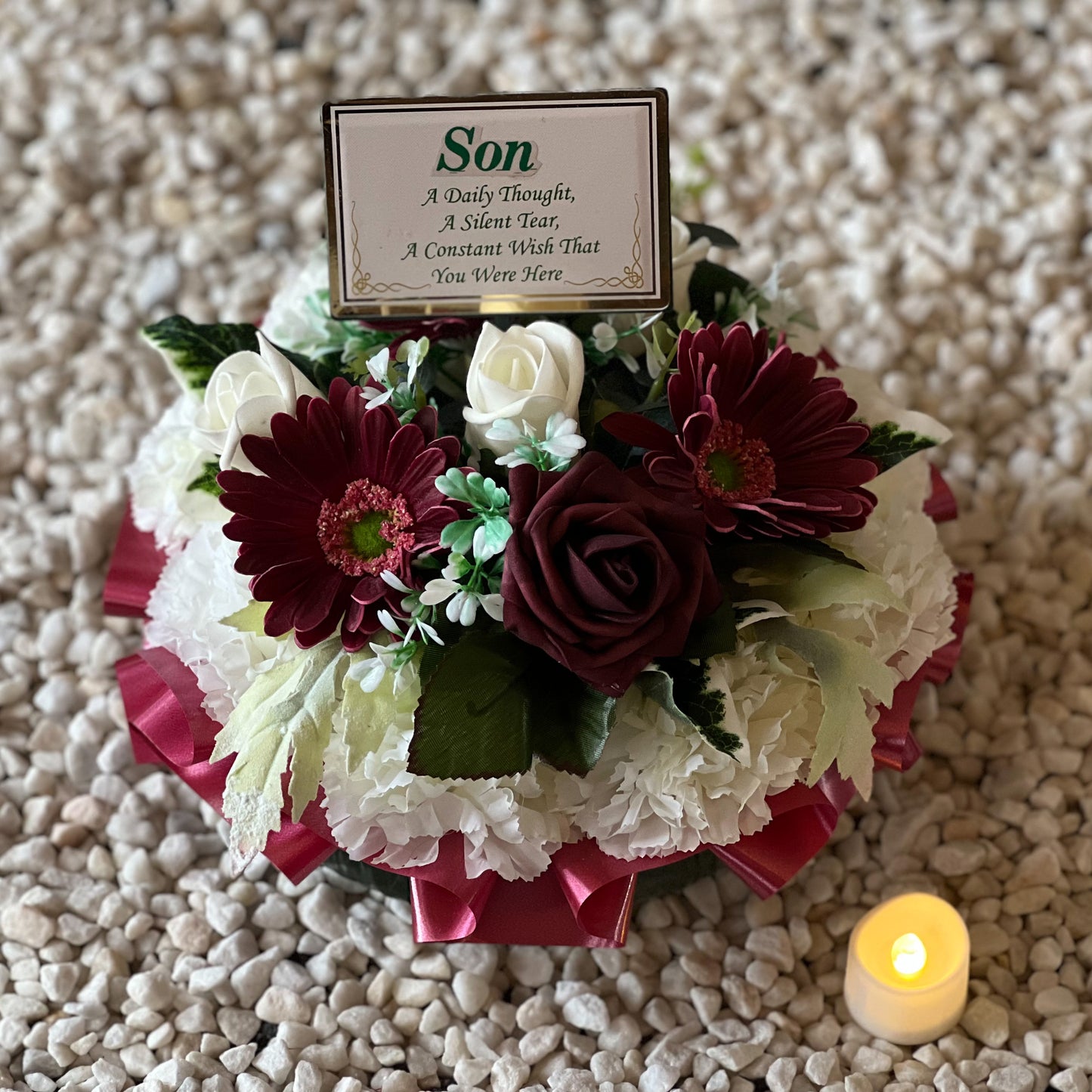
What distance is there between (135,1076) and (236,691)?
0.34 metres

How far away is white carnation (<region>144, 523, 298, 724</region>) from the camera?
894 mm

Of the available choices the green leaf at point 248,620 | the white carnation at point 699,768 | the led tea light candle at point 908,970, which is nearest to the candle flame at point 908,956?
the led tea light candle at point 908,970

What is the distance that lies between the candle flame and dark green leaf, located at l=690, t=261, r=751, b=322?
54 centimetres

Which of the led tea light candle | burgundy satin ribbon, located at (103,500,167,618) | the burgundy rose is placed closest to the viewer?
the burgundy rose

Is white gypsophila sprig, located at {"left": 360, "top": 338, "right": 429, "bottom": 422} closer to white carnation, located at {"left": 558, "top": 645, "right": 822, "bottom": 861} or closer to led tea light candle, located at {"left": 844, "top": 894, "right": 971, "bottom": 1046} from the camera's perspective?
white carnation, located at {"left": 558, "top": 645, "right": 822, "bottom": 861}

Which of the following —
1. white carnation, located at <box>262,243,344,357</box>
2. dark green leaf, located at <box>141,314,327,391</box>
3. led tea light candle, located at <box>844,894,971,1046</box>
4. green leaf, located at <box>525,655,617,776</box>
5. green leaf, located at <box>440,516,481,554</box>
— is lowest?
led tea light candle, located at <box>844,894,971,1046</box>

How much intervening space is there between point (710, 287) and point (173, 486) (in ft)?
1.62

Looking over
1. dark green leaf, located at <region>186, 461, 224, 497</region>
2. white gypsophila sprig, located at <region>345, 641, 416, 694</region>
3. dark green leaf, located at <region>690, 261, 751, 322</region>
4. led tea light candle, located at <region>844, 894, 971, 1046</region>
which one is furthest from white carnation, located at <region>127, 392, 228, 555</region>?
led tea light candle, located at <region>844, 894, 971, 1046</region>

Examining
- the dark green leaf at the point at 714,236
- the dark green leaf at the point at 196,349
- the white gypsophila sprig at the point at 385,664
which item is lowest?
the white gypsophila sprig at the point at 385,664

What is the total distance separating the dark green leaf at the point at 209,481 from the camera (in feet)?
3.12

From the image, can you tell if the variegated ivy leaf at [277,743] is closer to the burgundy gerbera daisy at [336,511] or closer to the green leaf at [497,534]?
the burgundy gerbera daisy at [336,511]

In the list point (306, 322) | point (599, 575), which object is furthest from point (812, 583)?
point (306, 322)

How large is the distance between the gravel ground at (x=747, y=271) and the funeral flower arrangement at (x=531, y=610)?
21 cm

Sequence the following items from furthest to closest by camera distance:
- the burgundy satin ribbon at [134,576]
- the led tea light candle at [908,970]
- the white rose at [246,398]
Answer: the burgundy satin ribbon at [134,576] < the led tea light candle at [908,970] < the white rose at [246,398]
